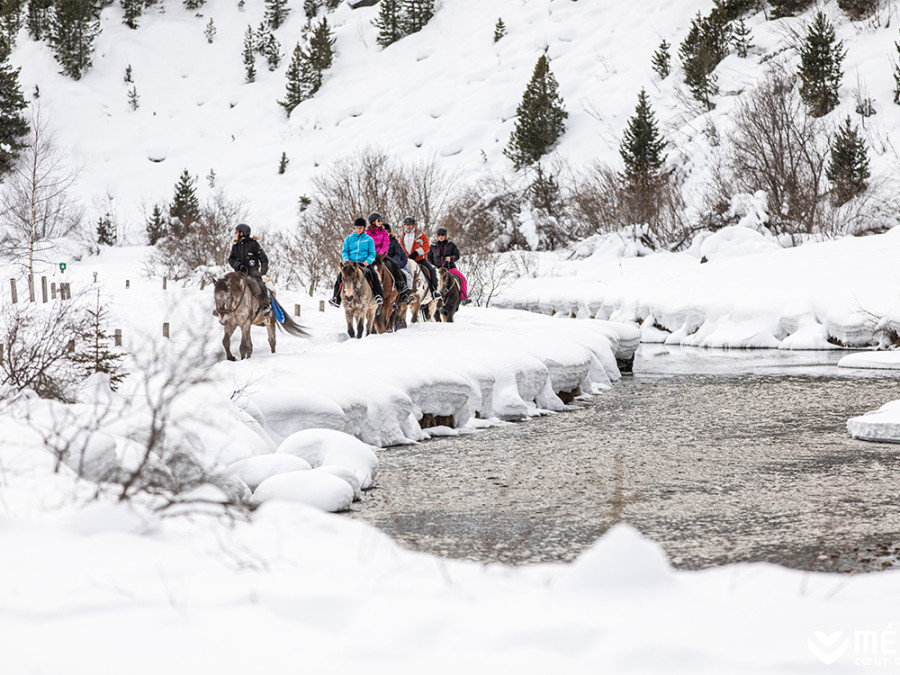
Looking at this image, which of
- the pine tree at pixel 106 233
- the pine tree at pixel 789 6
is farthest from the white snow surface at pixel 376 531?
the pine tree at pixel 106 233

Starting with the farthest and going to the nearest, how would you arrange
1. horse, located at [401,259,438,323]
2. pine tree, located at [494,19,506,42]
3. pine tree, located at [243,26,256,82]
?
pine tree, located at [243,26,256,82] < pine tree, located at [494,19,506,42] < horse, located at [401,259,438,323]

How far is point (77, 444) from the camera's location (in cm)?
507

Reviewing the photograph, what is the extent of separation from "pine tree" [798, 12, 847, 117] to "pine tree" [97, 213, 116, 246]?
39088mm

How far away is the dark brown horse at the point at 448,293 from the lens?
18844 millimetres

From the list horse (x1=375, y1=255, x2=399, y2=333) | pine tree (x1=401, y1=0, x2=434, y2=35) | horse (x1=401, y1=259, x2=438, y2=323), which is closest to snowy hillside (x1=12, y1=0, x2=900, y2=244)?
pine tree (x1=401, y1=0, x2=434, y2=35)

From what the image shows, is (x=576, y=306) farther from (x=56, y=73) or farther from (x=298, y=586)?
(x=56, y=73)

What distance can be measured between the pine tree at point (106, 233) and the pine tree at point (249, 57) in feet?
78.9

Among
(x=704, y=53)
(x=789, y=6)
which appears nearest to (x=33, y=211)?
(x=704, y=53)

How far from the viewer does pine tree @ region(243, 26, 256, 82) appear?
73.9 m

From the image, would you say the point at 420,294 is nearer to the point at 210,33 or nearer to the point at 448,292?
the point at 448,292

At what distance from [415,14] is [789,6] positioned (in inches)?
1284

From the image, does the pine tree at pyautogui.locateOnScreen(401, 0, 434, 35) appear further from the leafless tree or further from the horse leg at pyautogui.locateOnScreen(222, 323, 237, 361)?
the horse leg at pyautogui.locateOnScreen(222, 323, 237, 361)

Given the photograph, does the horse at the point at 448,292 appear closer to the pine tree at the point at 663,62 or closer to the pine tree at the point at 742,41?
the pine tree at the point at 742,41

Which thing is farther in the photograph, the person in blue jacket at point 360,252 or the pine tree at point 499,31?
the pine tree at point 499,31
